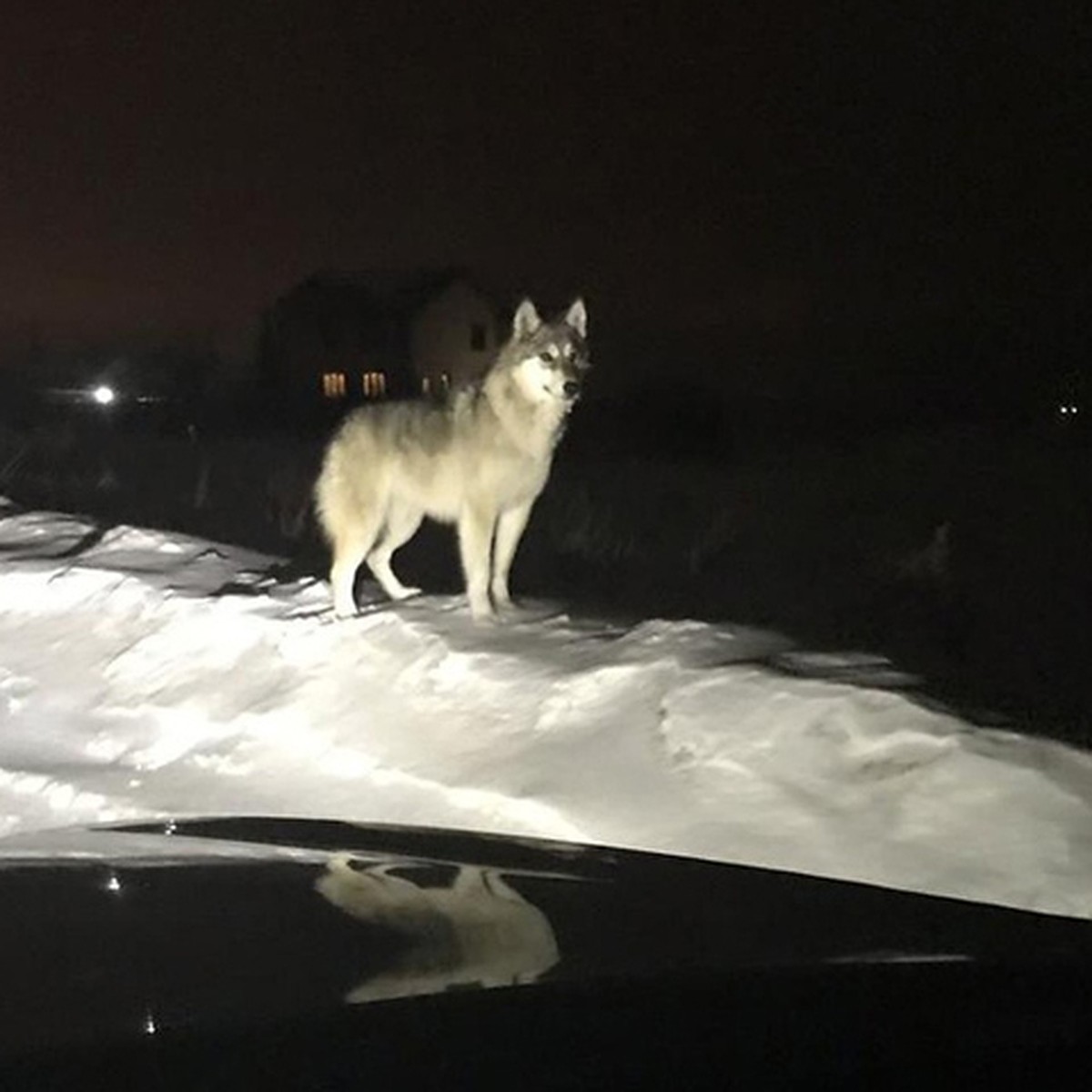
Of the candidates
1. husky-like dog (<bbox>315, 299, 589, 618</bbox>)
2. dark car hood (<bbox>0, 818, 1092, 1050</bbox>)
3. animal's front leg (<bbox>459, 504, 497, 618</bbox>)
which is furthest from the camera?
husky-like dog (<bbox>315, 299, 589, 618</bbox>)

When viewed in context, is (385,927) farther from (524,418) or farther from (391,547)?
(391,547)

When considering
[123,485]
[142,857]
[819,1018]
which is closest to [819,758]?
[142,857]

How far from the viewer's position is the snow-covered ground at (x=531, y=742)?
5.73m

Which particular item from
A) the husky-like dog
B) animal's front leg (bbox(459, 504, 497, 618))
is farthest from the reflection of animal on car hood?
the husky-like dog

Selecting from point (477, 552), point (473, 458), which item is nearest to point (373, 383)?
point (473, 458)

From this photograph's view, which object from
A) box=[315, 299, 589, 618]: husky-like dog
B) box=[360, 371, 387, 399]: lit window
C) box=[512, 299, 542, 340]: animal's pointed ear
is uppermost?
box=[512, 299, 542, 340]: animal's pointed ear

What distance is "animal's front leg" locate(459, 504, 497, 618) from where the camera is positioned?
8.91 m

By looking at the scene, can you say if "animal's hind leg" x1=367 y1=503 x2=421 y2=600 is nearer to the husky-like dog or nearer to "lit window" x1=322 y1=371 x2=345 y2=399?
the husky-like dog

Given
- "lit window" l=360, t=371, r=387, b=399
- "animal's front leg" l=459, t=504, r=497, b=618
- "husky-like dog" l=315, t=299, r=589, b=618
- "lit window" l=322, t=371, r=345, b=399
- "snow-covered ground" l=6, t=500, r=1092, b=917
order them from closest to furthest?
"snow-covered ground" l=6, t=500, r=1092, b=917
"animal's front leg" l=459, t=504, r=497, b=618
"husky-like dog" l=315, t=299, r=589, b=618
"lit window" l=360, t=371, r=387, b=399
"lit window" l=322, t=371, r=345, b=399

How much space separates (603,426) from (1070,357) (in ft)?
16.6

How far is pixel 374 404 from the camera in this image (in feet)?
31.1

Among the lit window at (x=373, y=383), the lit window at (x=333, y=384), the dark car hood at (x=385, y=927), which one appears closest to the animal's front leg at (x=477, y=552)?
the dark car hood at (x=385, y=927)

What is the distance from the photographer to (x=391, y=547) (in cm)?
1004

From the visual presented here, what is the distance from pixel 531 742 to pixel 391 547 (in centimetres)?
314
